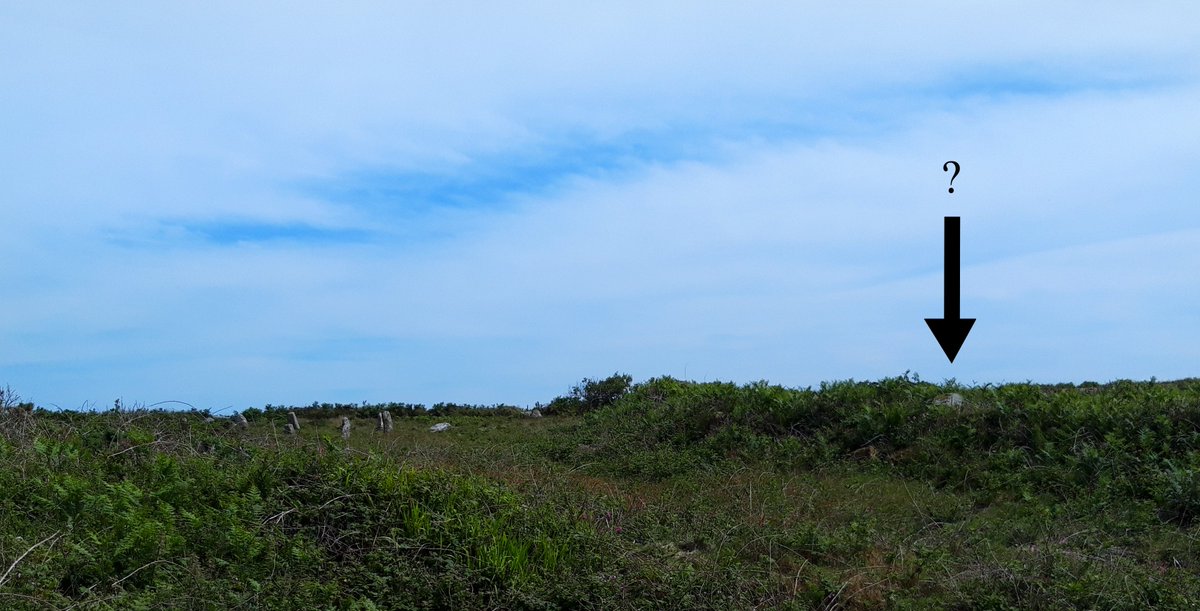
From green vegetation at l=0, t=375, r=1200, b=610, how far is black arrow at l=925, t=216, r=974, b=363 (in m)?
1.52

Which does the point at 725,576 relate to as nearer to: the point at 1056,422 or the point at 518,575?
the point at 518,575

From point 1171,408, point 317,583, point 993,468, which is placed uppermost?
point 1171,408

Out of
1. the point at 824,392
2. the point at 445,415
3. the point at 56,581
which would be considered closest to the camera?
the point at 56,581

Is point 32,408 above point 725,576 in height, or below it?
above

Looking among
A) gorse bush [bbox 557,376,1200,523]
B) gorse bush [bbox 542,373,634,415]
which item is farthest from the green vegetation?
gorse bush [bbox 542,373,634,415]

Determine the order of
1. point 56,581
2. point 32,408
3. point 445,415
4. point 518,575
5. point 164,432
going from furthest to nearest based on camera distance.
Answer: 1. point 445,415
2. point 32,408
3. point 164,432
4. point 518,575
5. point 56,581

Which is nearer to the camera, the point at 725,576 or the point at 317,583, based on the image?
the point at 317,583

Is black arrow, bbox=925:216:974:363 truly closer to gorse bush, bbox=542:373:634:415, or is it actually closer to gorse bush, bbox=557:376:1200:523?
gorse bush, bbox=557:376:1200:523

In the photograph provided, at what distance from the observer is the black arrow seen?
1190cm

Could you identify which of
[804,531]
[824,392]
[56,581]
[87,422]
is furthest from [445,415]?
[56,581]

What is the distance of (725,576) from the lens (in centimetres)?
731

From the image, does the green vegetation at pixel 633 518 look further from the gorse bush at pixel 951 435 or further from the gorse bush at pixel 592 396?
the gorse bush at pixel 592 396

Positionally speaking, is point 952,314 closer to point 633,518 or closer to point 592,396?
point 633,518

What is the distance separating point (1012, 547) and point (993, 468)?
340 cm
